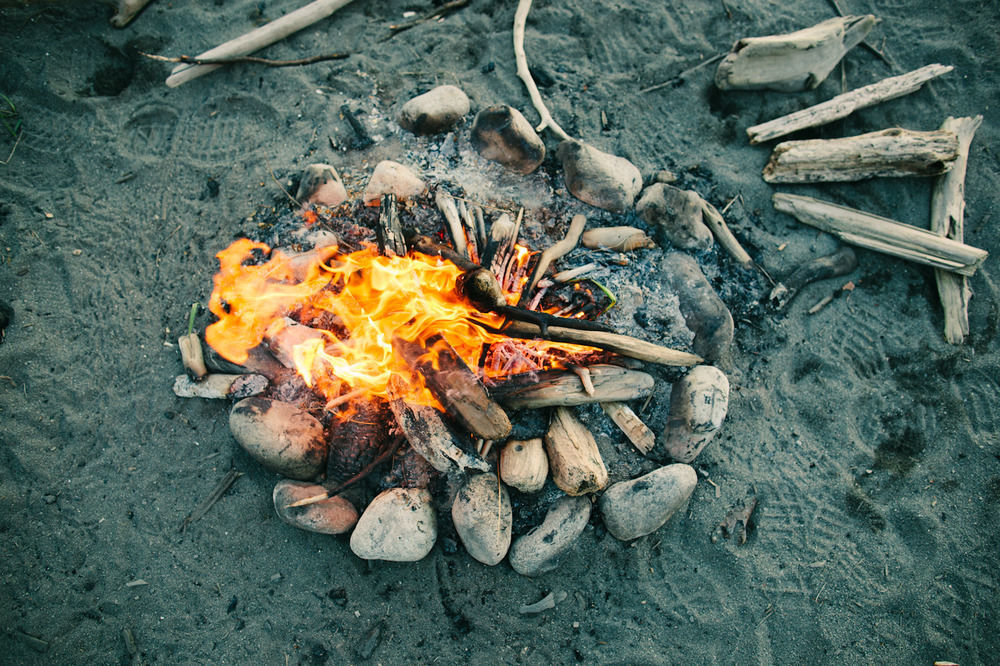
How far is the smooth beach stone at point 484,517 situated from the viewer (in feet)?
10.2

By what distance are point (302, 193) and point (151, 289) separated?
1286 millimetres

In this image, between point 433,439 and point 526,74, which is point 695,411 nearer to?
point 433,439

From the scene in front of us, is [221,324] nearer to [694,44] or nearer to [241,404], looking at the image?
[241,404]

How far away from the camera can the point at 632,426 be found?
3354mm

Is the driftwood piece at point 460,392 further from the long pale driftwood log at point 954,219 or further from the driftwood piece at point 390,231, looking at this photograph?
the long pale driftwood log at point 954,219

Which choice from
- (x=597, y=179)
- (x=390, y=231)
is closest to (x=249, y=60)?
(x=390, y=231)

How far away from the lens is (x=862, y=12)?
464 centimetres

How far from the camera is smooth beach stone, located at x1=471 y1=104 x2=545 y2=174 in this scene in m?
3.86

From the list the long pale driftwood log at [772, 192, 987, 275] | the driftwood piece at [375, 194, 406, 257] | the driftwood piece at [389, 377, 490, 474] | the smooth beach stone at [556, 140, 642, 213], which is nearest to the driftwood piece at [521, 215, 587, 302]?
the smooth beach stone at [556, 140, 642, 213]

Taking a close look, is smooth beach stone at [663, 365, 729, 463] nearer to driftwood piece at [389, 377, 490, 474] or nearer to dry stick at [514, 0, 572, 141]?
driftwood piece at [389, 377, 490, 474]

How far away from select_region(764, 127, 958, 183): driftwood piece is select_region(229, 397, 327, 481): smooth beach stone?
3.87 m

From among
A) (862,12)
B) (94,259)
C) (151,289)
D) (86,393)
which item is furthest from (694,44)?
(86,393)

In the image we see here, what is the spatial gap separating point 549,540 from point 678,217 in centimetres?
238

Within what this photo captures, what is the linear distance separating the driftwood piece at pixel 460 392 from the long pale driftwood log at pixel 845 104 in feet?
10.0
